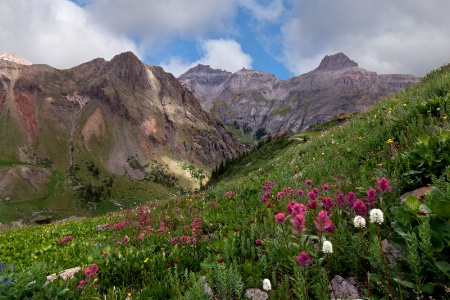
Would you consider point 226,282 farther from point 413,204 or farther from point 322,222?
point 413,204

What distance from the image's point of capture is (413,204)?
3.41 meters

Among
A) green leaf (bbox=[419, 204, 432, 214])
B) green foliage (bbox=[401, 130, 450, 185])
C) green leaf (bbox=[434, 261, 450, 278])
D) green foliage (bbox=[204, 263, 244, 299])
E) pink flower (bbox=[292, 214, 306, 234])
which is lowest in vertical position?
green foliage (bbox=[204, 263, 244, 299])

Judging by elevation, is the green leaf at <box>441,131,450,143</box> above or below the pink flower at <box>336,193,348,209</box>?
above

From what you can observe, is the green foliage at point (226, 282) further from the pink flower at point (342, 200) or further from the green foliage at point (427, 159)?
the green foliage at point (427, 159)

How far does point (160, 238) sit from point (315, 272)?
4.76 meters

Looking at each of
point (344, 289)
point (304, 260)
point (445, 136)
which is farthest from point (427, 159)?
point (304, 260)

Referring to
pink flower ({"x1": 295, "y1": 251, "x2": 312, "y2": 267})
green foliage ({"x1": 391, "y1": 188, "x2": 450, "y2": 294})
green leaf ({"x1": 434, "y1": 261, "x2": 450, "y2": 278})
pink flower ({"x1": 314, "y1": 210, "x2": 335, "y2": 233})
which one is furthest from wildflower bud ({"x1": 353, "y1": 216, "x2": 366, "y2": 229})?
green leaf ({"x1": 434, "y1": 261, "x2": 450, "y2": 278})

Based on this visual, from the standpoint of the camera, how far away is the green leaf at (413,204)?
3369 mm

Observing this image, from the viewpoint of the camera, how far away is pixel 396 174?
580 centimetres

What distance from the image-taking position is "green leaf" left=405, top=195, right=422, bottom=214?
Result: 337 centimetres

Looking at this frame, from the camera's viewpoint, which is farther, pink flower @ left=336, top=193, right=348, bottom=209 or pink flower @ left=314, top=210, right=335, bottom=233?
pink flower @ left=336, top=193, right=348, bottom=209

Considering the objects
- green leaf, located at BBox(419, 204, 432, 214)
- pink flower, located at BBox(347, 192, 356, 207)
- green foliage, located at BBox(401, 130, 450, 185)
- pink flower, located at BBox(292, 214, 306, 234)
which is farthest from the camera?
green foliage, located at BBox(401, 130, 450, 185)

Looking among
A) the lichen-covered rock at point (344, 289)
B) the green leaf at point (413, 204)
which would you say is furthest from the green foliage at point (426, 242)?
the lichen-covered rock at point (344, 289)

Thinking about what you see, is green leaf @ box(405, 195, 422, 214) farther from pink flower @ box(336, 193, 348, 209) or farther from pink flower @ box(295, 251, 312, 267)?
pink flower @ box(295, 251, 312, 267)
